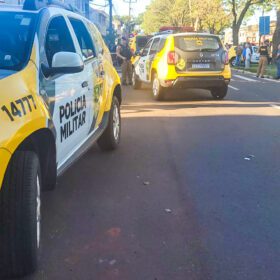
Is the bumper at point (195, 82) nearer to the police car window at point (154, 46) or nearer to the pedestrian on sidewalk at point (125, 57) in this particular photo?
the police car window at point (154, 46)

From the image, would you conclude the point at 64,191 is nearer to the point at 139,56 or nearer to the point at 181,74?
the point at 181,74

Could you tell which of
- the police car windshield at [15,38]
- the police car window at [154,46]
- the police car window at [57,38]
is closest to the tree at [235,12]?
the police car window at [154,46]

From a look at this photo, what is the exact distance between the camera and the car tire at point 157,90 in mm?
11898

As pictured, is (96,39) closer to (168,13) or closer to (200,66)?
(200,66)

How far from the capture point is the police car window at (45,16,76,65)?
4.06 meters

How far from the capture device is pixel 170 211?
Answer: 4223 millimetres

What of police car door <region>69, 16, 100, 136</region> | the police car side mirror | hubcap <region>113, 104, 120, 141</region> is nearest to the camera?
the police car side mirror

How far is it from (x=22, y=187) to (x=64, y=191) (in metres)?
1.89

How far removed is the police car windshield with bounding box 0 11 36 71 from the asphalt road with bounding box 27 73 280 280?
1.33 meters

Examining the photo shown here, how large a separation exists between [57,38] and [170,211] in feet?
6.01

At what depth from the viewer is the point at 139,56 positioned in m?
14.6

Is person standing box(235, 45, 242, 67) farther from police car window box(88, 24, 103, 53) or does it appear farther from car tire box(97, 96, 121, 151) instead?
police car window box(88, 24, 103, 53)

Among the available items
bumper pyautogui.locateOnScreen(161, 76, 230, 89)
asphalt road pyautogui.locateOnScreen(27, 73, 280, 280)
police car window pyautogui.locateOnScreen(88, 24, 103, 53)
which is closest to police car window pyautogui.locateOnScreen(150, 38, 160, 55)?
bumper pyautogui.locateOnScreen(161, 76, 230, 89)

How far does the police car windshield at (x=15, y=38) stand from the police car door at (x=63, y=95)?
0.38ft
